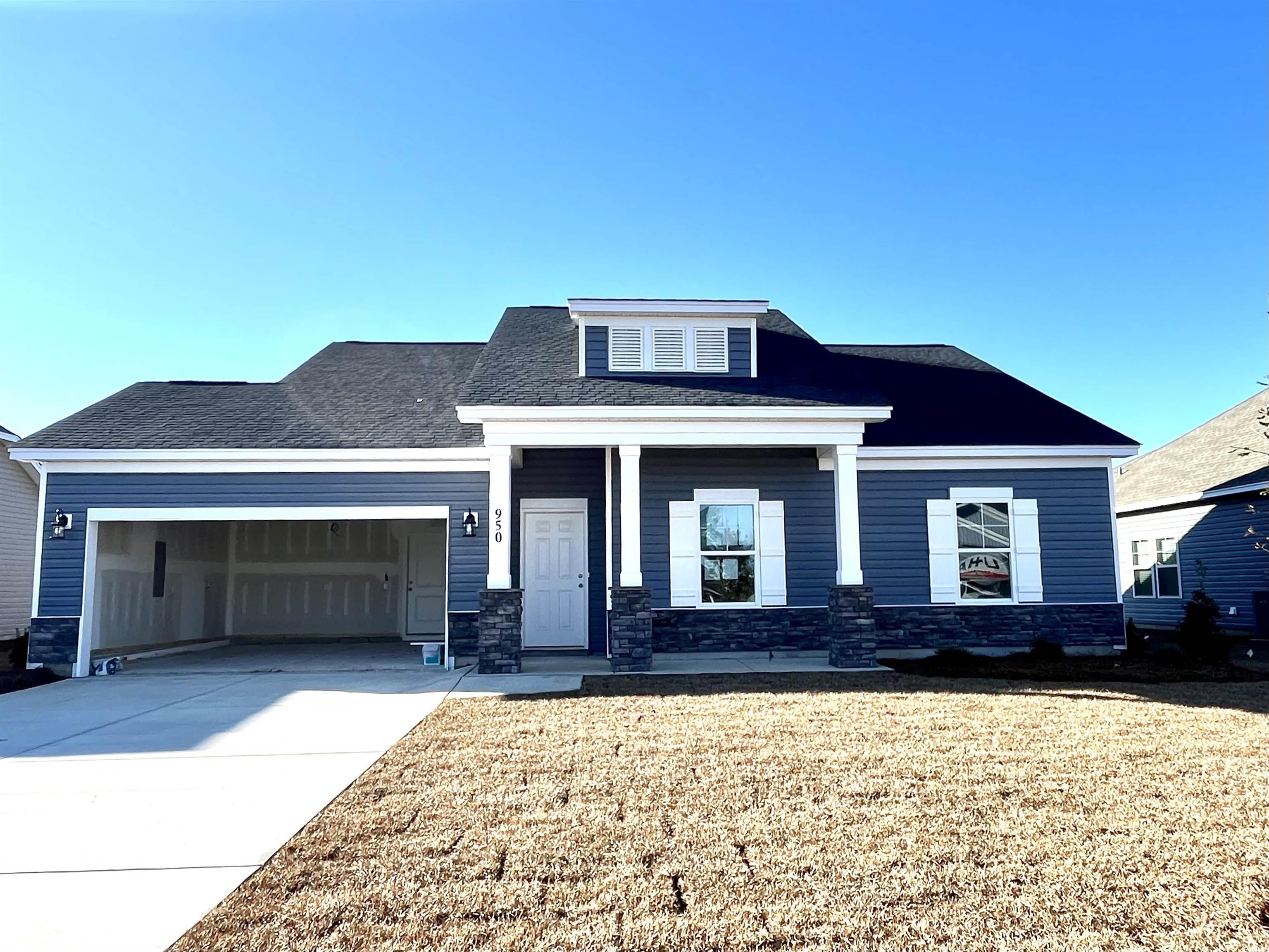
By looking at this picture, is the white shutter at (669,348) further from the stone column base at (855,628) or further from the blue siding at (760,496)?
the stone column base at (855,628)

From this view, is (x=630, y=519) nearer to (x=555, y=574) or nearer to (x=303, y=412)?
(x=555, y=574)

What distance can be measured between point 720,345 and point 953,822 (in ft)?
27.7

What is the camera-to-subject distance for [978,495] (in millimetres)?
12070

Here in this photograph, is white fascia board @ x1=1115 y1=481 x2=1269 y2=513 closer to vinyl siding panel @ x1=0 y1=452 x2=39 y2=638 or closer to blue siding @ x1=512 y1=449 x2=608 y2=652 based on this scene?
blue siding @ x1=512 y1=449 x2=608 y2=652

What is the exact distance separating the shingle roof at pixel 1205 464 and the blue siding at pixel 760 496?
6647 mm

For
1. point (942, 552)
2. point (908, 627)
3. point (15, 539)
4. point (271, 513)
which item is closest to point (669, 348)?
point (942, 552)

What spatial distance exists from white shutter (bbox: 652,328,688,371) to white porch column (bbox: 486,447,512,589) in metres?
2.68

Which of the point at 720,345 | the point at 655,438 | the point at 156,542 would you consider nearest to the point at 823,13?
the point at 720,345

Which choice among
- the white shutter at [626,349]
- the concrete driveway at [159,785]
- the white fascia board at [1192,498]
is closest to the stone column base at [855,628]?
the white shutter at [626,349]

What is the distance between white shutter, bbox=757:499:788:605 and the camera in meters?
11.6

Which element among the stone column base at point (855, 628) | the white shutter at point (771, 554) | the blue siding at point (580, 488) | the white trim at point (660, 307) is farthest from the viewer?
the blue siding at point (580, 488)

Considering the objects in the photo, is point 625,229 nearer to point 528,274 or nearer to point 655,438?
point 528,274

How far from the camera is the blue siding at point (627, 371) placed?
1141 cm

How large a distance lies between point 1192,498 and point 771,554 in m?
10.5
